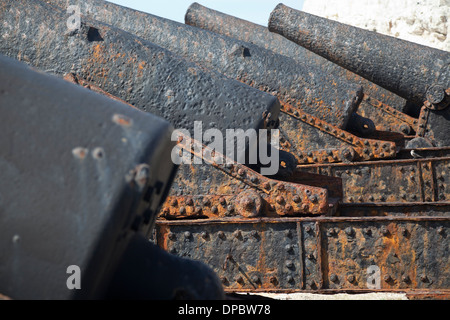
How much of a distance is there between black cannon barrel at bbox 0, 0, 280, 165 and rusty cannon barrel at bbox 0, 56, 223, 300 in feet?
7.15

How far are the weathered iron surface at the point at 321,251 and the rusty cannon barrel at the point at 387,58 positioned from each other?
341 centimetres

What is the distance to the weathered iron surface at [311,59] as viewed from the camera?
7410 mm

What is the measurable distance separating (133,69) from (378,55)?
12.8 feet

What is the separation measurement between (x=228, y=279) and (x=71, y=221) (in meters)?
2.26

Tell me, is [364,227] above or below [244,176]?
below

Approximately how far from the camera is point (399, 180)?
580 cm

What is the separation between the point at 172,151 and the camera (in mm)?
1837

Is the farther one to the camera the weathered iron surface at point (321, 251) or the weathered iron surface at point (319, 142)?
the weathered iron surface at point (319, 142)

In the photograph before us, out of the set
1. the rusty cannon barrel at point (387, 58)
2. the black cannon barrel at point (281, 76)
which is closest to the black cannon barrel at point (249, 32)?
the rusty cannon barrel at point (387, 58)

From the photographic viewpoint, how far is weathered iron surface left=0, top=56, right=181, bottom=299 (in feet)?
5.01

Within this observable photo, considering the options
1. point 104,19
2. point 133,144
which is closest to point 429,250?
point 133,144

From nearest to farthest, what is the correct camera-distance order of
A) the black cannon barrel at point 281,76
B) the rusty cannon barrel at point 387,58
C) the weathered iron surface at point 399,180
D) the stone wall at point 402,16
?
the weathered iron surface at point 399,180 → the black cannon barrel at point 281,76 → the rusty cannon barrel at point 387,58 → the stone wall at point 402,16

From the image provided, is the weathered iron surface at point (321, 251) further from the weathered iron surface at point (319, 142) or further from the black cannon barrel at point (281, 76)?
the black cannon barrel at point (281, 76)
